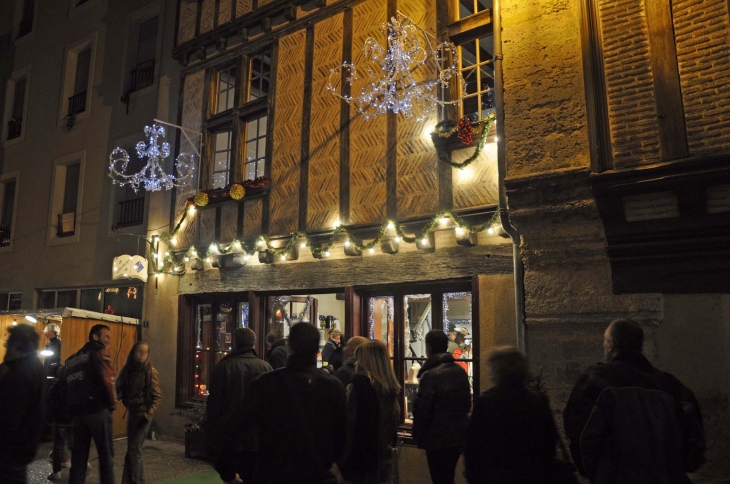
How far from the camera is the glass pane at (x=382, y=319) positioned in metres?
7.82

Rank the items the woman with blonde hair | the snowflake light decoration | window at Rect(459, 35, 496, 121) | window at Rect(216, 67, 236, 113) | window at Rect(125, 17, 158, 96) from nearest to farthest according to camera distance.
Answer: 1. the woman with blonde hair
2. window at Rect(459, 35, 496, 121)
3. the snowflake light decoration
4. window at Rect(216, 67, 236, 113)
5. window at Rect(125, 17, 158, 96)

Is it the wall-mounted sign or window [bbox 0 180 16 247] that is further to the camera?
window [bbox 0 180 16 247]

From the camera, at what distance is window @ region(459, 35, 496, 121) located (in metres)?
7.36

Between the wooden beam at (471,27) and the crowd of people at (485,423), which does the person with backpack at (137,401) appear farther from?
the wooden beam at (471,27)

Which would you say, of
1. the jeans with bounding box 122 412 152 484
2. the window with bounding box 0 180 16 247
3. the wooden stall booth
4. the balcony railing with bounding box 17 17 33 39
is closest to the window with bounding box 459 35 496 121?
the jeans with bounding box 122 412 152 484

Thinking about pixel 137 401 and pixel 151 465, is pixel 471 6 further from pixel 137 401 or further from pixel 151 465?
pixel 151 465

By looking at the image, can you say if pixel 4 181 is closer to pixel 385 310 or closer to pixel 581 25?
pixel 385 310

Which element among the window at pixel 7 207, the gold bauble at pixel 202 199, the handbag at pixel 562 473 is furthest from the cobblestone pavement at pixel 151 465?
the window at pixel 7 207

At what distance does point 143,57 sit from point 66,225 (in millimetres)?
4142

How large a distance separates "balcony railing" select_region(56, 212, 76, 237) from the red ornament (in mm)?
9549

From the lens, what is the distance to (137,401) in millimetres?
6086

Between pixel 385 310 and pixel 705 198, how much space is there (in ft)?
14.1

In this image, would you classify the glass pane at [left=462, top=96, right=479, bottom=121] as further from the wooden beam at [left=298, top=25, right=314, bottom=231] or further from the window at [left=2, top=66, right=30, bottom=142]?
the window at [left=2, top=66, right=30, bottom=142]

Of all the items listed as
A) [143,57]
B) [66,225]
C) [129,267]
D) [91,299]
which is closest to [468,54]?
[129,267]
